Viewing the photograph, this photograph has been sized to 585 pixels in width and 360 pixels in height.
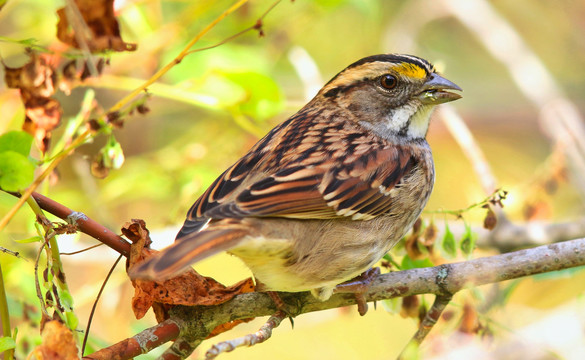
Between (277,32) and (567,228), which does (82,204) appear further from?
(567,228)

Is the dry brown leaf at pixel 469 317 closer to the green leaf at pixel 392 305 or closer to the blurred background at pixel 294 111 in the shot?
the blurred background at pixel 294 111

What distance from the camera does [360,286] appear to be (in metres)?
2.50

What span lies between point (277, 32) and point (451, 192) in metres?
2.85

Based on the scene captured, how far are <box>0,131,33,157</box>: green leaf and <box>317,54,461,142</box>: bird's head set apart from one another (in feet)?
4.88

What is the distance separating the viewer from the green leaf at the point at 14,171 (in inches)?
67.8

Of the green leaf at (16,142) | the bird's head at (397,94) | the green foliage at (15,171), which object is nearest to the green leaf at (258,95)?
the bird's head at (397,94)

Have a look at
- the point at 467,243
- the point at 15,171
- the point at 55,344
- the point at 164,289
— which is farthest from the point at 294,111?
the point at 55,344

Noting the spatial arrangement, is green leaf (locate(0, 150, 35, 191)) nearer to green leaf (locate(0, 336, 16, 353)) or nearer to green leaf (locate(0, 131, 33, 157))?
green leaf (locate(0, 131, 33, 157))

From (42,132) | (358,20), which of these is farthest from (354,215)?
(358,20)

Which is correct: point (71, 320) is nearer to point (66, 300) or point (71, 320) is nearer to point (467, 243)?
point (66, 300)

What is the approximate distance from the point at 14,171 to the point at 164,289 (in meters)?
0.56

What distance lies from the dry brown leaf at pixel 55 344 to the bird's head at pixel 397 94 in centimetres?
171

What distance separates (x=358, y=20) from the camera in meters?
6.42

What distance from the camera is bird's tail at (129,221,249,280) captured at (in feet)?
5.74
